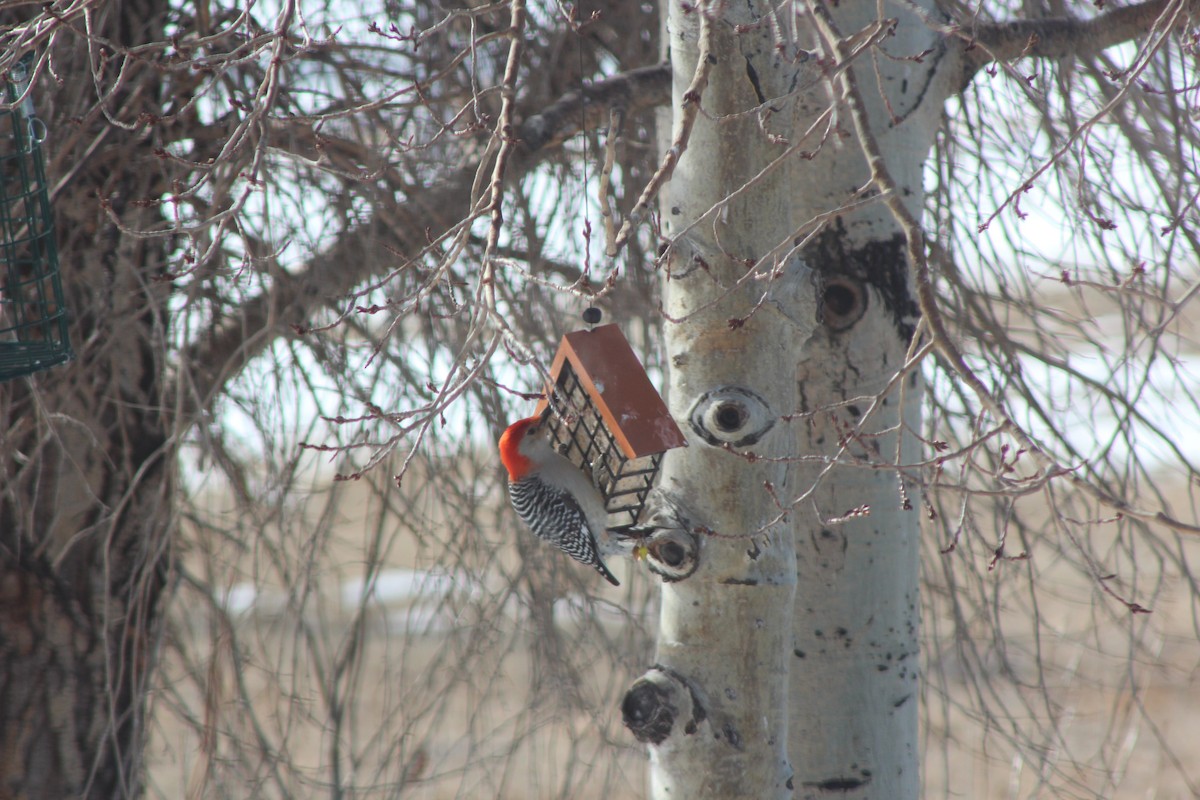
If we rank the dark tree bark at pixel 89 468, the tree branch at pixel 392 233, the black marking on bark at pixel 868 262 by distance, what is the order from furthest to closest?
the dark tree bark at pixel 89 468 < the tree branch at pixel 392 233 < the black marking on bark at pixel 868 262

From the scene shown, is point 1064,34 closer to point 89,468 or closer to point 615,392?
point 615,392

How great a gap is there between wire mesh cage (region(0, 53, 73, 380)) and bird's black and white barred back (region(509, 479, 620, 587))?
1134 millimetres

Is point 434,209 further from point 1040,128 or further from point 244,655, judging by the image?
point 1040,128

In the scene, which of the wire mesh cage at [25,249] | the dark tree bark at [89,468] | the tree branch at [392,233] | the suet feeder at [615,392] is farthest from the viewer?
the dark tree bark at [89,468]

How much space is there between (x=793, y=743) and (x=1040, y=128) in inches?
71.6

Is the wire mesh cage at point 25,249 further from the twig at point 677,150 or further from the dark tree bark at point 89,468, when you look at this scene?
the twig at point 677,150

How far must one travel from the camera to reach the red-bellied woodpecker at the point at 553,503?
9.82 feet

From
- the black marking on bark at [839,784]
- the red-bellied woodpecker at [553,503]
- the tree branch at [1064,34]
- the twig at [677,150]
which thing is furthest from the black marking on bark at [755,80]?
the black marking on bark at [839,784]

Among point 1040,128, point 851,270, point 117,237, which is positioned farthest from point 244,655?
point 1040,128

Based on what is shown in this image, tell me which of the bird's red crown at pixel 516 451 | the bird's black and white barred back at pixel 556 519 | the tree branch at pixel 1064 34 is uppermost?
the tree branch at pixel 1064 34

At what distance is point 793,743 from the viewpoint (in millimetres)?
2766

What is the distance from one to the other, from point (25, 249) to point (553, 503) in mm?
1594

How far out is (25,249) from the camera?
10.3 ft

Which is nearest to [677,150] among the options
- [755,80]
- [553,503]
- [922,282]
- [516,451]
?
[922,282]
